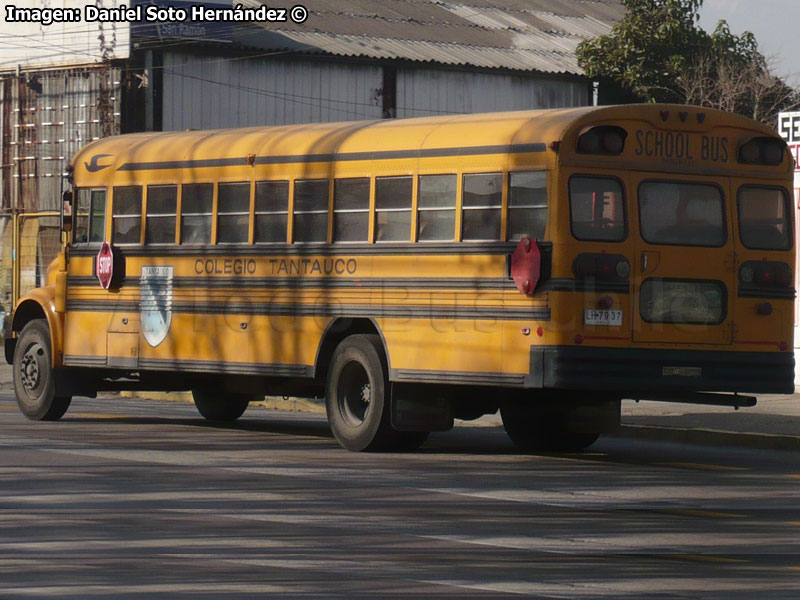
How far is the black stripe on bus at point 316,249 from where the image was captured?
14547mm

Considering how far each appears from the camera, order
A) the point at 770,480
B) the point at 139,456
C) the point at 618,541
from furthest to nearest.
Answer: the point at 139,456
the point at 770,480
the point at 618,541

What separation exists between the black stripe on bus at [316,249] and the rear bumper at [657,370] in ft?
2.96

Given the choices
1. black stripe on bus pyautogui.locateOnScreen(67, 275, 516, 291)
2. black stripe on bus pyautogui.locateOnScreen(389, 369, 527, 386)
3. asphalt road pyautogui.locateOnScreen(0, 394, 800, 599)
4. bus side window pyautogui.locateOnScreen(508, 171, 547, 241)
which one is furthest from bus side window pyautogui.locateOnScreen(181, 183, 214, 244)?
bus side window pyautogui.locateOnScreen(508, 171, 547, 241)

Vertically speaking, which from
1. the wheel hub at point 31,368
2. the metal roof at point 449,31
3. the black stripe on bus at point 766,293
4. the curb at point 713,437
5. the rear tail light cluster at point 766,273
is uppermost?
the metal roof at point 449,31

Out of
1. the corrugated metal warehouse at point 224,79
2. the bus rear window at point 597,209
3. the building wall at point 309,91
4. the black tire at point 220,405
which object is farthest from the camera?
the building wall at point 309,91

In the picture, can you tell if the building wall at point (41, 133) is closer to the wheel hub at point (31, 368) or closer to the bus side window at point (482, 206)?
the wheel hub at point (31, 368)

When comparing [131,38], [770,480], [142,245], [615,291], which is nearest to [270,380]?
[142,245]

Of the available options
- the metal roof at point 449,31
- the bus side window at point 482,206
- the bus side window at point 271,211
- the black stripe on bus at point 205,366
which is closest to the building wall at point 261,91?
the metal roof at point 449,31

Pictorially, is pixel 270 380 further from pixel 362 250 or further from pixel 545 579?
pixel 545 579

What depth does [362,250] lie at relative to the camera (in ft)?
50.9

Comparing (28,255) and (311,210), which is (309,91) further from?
(311,210)

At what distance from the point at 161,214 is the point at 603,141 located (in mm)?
5060

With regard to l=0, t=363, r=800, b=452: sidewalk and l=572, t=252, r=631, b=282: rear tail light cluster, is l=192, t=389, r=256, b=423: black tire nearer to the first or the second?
l=0, t=363, r=800, b=452: sidewalk

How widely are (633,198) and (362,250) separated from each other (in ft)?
8.11
